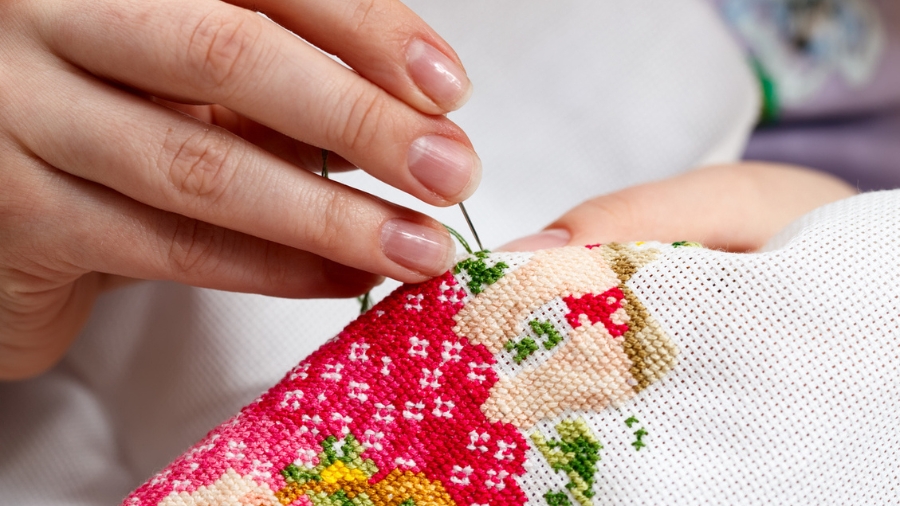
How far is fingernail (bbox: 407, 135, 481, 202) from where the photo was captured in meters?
0.56

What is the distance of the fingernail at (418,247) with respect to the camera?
560mm

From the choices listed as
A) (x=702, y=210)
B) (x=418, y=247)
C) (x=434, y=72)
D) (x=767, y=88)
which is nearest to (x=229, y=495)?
(x=418, y=247)

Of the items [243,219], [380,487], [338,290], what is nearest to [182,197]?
[243,219]

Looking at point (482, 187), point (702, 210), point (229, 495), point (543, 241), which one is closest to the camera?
point (229, 495)

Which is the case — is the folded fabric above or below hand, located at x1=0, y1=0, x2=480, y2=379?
below

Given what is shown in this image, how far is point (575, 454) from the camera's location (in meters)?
0.52

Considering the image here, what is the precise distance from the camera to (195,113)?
2.53 feet

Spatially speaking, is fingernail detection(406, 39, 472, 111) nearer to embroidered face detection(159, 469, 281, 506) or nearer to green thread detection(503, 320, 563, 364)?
green thread detection(503, 320, 563, 364)

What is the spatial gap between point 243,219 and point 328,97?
12cm

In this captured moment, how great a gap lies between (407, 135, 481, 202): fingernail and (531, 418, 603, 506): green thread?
0.67 ft

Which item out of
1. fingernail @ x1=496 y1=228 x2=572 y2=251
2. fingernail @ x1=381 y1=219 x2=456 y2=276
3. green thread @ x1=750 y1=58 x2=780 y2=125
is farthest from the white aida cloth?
fingernail @ x1=381 y1=219 x2=456 y2=276

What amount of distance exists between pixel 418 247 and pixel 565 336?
0.13 metres

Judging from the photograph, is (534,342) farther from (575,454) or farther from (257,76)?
(257,76)

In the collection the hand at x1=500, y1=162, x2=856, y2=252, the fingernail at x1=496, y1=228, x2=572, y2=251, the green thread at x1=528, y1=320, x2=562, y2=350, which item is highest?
the hand at x1=500, y1=162, x2=856, y2=252
